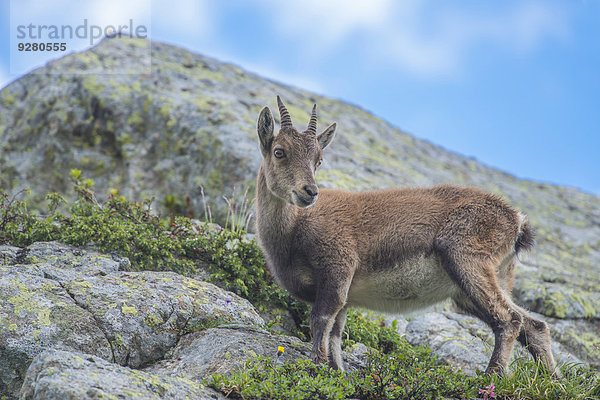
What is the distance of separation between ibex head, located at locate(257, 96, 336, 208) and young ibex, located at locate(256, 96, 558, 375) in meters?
0.01

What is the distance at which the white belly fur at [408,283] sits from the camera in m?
6.57

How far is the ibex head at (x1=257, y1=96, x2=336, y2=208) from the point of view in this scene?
6.27m

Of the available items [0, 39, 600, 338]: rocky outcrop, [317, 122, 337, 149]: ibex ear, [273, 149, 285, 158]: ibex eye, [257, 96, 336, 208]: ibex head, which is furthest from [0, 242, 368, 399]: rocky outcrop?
[0, 39, 600, 338]: rocky outcrop

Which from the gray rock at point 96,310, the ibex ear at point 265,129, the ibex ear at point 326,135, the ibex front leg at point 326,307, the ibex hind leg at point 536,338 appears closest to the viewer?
the gray rock at point 96,310

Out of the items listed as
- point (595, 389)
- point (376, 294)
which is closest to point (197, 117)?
point (376, 294)

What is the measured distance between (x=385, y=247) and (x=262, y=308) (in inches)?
81.8

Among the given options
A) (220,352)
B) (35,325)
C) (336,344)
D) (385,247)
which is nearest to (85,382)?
(35,325)

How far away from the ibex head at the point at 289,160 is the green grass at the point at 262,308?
1.71 m

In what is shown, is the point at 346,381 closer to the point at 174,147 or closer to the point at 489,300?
the point at 489,300

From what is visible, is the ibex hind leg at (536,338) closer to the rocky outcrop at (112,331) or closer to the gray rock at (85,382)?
the rocky outcrop at (112,331)

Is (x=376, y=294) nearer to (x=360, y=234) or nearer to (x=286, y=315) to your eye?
(x=360, y=234)

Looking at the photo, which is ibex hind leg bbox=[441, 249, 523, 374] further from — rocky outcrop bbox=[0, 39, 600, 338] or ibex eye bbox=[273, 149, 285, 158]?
rocky outcrop bbox=[0, 39, 600, 338]

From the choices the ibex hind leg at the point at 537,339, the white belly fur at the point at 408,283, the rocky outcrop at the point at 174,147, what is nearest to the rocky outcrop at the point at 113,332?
the white belly fur at the point at 408,283

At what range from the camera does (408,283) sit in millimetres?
6617
